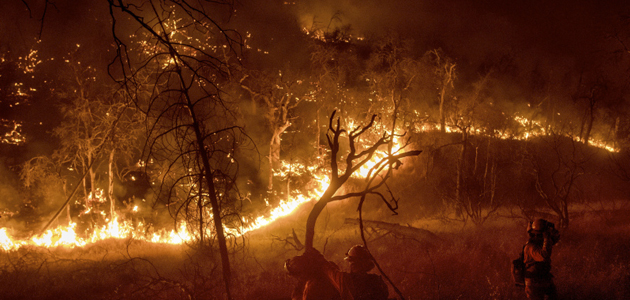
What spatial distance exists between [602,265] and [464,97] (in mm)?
32138

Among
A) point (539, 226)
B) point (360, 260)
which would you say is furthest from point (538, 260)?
point (360, 260)

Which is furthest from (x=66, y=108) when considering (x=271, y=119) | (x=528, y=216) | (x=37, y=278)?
(x=528, y=216)

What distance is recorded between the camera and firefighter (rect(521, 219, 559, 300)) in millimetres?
5559

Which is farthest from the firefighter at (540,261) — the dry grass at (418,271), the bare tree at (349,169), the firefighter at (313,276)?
the firefighter at (313,276)

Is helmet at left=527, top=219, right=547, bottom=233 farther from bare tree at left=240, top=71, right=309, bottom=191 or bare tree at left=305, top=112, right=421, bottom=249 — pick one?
bare tree at left=240, top=71, right=309, bottom=191

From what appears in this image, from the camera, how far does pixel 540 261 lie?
18.4ft

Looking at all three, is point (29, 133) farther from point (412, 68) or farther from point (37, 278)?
point (412, 68)

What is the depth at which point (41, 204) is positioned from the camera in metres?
22.4

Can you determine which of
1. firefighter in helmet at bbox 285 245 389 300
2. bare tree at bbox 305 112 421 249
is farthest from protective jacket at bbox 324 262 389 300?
bare tree at bbox 305 112 421 249

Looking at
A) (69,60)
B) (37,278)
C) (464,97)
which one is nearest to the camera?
(37,278)

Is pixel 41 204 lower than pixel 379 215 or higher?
higher

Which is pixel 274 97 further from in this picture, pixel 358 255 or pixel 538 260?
pixel 358 255

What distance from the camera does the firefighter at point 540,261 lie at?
556cm

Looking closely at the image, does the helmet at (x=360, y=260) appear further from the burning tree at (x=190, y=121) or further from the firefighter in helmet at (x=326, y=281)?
the burning tree at (x=190, y=121)
